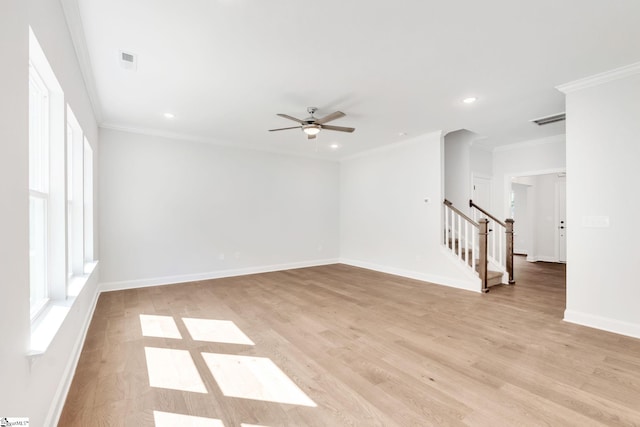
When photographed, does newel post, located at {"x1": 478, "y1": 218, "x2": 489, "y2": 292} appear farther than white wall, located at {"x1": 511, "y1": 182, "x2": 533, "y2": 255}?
No

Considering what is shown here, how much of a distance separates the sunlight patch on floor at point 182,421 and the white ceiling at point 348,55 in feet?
9.00

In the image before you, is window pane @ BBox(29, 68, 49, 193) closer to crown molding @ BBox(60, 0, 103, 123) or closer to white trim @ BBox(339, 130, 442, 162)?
crown molding @ BBox(60, 0, 103, 123)

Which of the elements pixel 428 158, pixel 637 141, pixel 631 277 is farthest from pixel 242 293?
pixel 637 141

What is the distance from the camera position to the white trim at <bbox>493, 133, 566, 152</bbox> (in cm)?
541

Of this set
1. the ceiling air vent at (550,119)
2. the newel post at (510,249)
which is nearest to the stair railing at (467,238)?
the newel post at (510,249)

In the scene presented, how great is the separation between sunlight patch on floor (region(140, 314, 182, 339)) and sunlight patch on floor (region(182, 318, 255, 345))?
5.5 inches

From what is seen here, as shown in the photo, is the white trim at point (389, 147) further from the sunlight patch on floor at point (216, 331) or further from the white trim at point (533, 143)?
the sunlight patch on floor at point (216, 331)

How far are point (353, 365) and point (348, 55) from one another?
275 cm

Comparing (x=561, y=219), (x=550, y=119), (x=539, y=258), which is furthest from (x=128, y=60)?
(x=539, y=258)

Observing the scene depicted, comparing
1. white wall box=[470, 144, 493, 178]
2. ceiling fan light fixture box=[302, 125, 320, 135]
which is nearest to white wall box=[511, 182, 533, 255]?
white wall box=[470, 144, 493, 178]

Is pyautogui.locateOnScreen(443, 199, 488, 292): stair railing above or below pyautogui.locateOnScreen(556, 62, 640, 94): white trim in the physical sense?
below

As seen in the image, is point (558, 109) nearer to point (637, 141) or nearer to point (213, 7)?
point (637, 141)

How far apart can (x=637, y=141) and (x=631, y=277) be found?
139cm

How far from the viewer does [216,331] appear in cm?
306
